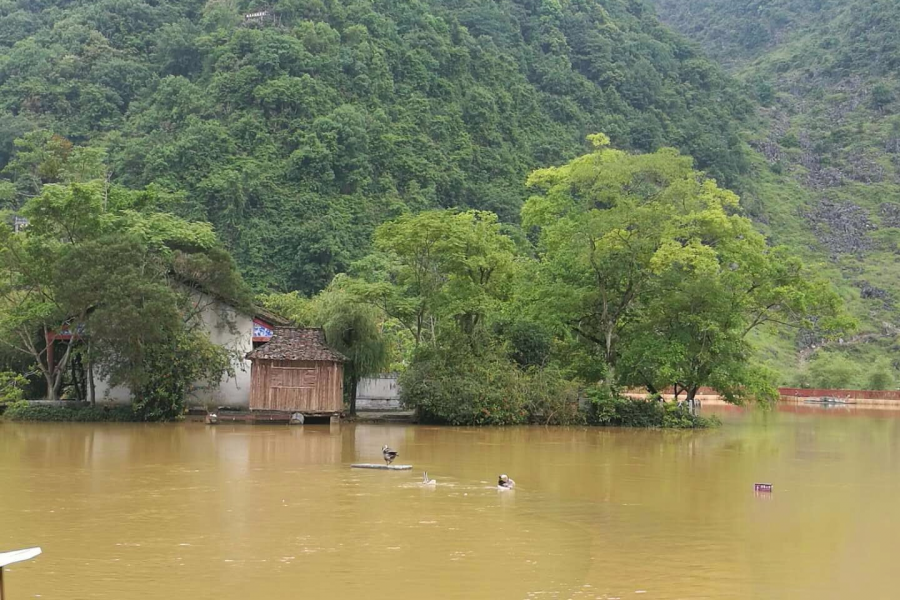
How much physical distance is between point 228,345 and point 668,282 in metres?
14.3

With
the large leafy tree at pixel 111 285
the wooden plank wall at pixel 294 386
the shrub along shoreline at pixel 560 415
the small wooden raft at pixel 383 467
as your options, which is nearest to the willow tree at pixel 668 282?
the shrub along shoreline at pixel 560 415

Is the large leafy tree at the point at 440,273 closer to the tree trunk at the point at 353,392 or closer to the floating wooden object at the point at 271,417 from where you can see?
the tree trunk at the point at 353,392

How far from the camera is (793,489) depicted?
70.5ft

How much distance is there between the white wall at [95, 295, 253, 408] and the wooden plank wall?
2005mm

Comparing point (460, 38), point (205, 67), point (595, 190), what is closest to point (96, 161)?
point (595, 190)

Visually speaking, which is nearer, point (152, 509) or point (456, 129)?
point (152, 509)

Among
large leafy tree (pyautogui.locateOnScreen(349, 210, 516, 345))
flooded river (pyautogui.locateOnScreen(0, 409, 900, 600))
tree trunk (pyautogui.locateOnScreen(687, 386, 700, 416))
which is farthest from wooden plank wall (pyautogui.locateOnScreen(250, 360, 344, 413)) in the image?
tree trunk (pyautogui.locateOnScreen(687, 386, 700, 416))

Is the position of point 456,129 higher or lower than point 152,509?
higher

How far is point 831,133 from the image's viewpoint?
4542 inches

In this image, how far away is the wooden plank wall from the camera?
112ft

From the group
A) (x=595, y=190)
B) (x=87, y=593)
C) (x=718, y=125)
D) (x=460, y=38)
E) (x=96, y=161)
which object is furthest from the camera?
(x=718, y=125)

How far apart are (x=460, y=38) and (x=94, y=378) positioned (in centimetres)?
7224

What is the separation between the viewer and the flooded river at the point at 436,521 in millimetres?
12789

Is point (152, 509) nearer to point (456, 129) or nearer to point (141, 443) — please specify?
point (141, 443)
